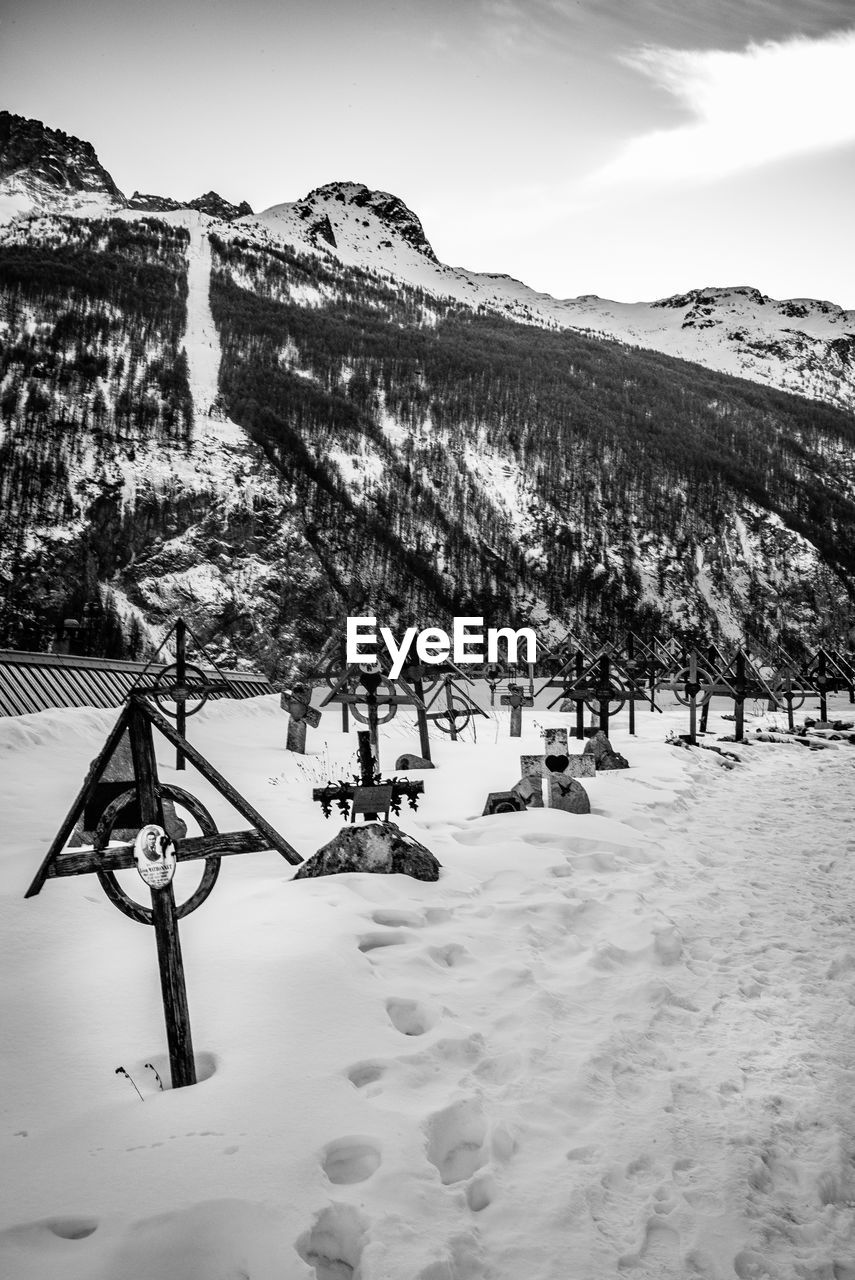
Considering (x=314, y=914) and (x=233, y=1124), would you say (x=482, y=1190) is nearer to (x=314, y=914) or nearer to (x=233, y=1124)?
(x=233, y=1124)

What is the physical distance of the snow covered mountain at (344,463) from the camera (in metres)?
46.7

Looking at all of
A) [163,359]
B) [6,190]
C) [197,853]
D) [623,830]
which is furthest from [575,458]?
[6,190]

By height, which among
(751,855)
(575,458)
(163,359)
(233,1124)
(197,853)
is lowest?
(751,855)

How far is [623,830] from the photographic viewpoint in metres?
8.55

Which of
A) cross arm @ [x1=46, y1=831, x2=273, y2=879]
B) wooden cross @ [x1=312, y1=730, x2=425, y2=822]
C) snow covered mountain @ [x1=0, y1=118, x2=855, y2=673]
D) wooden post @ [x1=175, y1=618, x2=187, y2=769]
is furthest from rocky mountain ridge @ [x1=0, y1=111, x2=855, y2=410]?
cross arm @ [x1=46, y1=831, x2=273, y2=879]

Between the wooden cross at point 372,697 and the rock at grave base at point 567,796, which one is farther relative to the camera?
the wooden cross at point 372,697

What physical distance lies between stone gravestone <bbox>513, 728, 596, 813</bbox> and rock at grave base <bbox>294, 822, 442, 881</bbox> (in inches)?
123

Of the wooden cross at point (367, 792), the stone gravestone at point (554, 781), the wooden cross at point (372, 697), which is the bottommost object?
the stone gravestone at point (554, 781)

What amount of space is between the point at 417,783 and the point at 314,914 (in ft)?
8.76

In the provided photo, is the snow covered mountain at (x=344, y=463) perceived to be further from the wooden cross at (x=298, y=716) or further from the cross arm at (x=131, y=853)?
the cross arm at (x=131, y=853)

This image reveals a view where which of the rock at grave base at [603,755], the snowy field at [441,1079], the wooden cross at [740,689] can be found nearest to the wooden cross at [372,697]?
the rock at grave base at [603,755]

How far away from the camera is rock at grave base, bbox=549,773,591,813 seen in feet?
30.2

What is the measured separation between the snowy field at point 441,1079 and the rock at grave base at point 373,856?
24 centimetres

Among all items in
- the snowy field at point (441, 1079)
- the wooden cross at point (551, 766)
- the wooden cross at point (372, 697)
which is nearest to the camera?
the snowy field at point (441, 1079)
